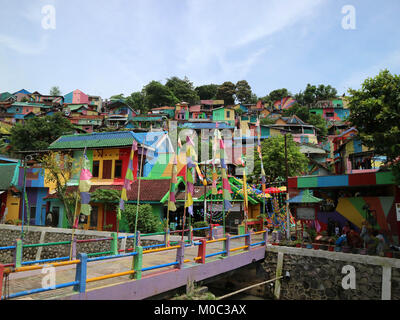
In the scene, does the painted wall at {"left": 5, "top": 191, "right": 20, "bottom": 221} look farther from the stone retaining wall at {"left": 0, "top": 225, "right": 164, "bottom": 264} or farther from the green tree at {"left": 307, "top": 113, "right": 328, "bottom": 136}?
the green tree at {"left": 307, "top": 113, "right": 328, "bottom": 136}

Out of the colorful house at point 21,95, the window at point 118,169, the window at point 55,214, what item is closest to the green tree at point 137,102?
the colorful house at point 21,95

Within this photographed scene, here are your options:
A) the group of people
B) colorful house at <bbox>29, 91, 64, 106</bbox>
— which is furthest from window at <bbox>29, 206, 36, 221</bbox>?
colorful house at <bbox>29, 91, 64, 106</bbox>

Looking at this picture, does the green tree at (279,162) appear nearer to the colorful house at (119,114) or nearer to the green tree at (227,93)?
the colorful house at (119,114)

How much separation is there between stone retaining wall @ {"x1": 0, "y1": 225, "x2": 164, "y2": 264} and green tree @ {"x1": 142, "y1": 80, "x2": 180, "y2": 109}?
194 feet

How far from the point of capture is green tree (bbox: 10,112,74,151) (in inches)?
1932

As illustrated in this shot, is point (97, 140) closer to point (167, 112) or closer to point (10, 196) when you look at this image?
point (10, 196)

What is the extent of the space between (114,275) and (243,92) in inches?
3361

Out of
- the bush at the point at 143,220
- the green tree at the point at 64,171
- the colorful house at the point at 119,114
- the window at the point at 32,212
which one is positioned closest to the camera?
the bush at the point at 143,220

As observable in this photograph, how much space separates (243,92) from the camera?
89312 millimetres

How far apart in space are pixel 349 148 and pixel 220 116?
3965 centimetres

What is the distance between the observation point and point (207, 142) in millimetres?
47156

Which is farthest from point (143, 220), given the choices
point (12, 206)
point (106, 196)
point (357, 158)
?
point (357, 158)

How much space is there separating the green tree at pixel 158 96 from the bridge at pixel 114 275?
69.8m

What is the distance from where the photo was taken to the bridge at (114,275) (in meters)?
7.78
